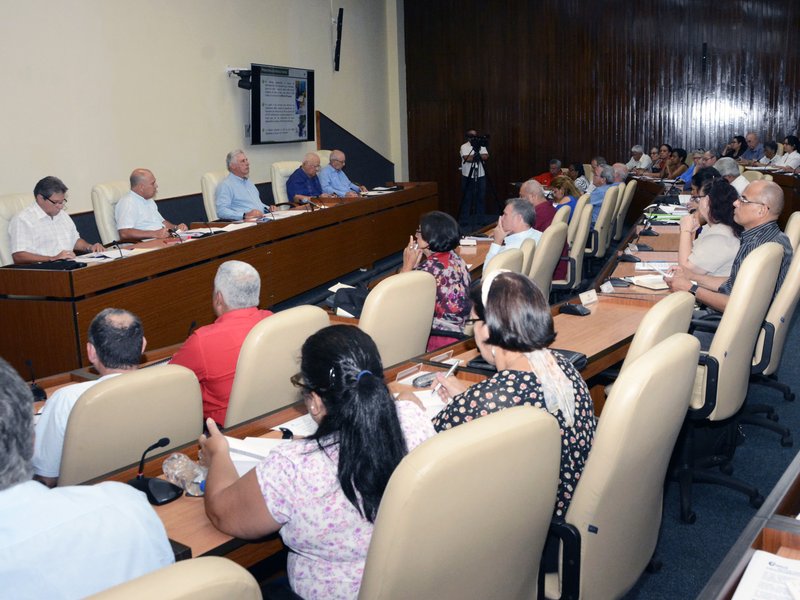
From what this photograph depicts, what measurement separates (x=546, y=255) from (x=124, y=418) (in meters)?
2.91

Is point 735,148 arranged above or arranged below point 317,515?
above

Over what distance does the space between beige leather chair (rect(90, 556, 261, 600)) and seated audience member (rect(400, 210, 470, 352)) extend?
293 cm

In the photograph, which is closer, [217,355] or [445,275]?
[217,355]

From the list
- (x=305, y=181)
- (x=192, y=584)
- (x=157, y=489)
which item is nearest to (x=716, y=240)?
(x=157, y=489)

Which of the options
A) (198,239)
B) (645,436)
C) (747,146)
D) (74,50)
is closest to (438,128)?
(747,146)

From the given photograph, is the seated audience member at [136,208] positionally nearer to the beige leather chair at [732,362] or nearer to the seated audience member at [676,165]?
the beige leather chair at [732,362]

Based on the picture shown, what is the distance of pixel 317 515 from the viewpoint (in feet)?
5.28

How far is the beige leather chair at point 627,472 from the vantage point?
68.3 inches

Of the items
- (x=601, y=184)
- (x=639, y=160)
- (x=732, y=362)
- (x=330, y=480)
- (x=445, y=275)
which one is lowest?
(x=732, y=362)

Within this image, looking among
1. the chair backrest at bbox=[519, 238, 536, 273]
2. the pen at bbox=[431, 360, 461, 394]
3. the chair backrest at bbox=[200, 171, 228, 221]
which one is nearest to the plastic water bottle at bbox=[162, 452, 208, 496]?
the pen at bbox=[431, 360, 461, 394]

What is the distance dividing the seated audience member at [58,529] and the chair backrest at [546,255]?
10.6ft

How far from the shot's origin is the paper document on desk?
128cm

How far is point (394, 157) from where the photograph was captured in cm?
1290

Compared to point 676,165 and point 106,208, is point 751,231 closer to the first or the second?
point 106,208
